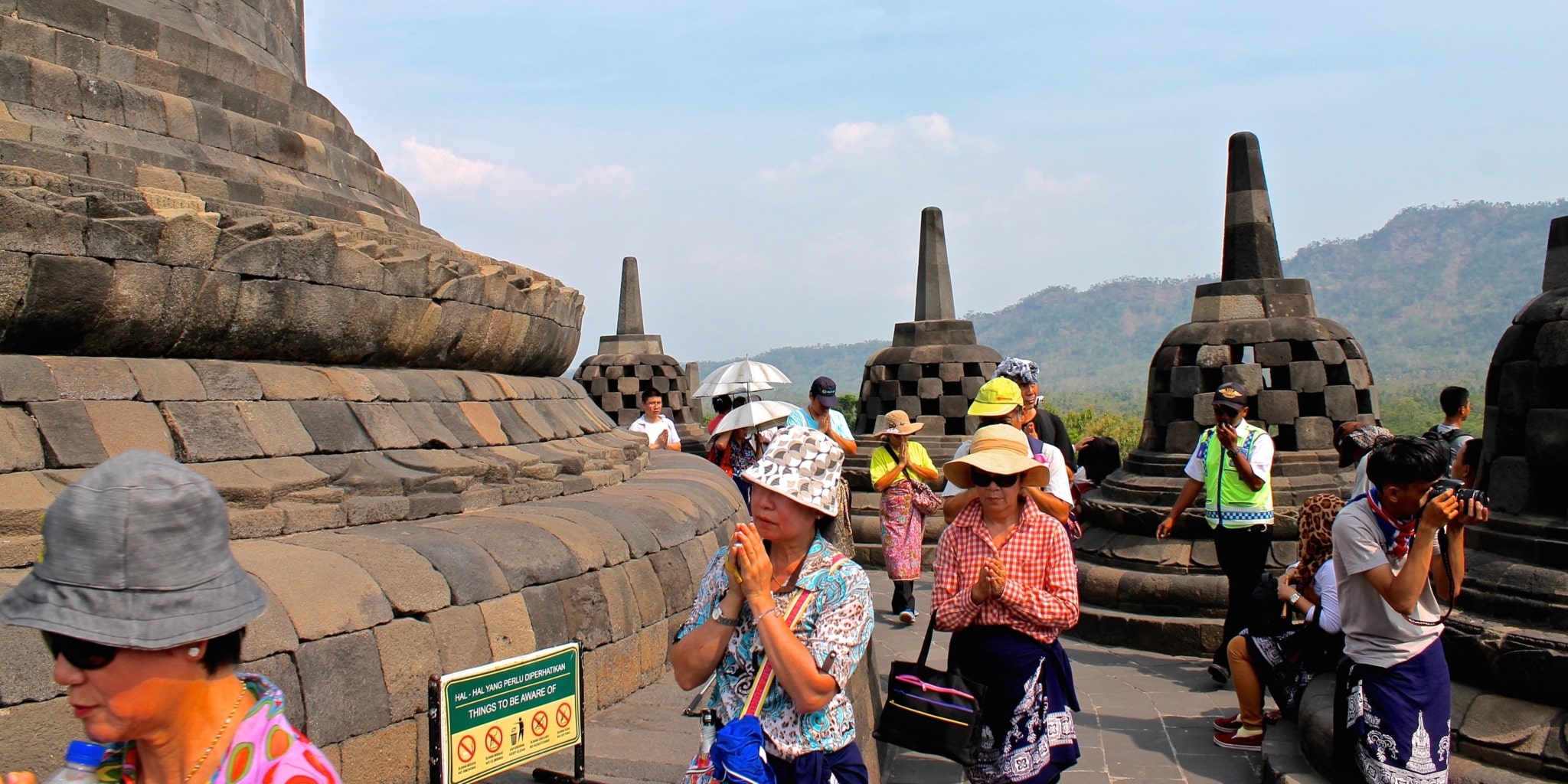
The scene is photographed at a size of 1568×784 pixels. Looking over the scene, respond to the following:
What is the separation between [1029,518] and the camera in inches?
150

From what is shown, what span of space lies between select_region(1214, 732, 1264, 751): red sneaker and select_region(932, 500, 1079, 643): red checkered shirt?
1980 millimetres

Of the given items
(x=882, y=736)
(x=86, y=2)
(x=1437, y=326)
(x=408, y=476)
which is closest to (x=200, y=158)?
(x=86, y=2)

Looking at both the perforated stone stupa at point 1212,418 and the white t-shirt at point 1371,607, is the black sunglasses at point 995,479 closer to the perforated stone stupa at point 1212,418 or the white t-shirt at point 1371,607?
the white t-shirt at point 1371,607

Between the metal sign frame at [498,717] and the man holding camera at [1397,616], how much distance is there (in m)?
2.50

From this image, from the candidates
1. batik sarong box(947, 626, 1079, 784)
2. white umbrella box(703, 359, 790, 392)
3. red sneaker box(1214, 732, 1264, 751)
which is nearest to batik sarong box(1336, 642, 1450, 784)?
batik sarong box(947, 626, 1079, 784)

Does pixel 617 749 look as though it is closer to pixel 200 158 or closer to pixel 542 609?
pixel 542 609

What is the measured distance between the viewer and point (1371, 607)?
143 inches

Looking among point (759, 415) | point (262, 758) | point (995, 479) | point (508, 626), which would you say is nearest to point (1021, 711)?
point (995, 479)

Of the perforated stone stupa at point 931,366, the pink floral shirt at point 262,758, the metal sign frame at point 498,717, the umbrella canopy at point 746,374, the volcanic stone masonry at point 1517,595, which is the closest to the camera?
the pink floral shirt at point 262,758

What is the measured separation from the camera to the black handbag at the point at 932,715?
3449mm

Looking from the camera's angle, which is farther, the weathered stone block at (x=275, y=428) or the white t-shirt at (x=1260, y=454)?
the white t-shirt at (x=1260, y=454)

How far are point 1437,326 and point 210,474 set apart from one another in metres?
159

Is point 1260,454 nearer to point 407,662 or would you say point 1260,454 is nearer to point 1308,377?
point 1308,377

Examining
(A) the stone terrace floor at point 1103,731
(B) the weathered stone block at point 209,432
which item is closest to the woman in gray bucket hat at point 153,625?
(A) the stone terrace floor at point 1103,731
